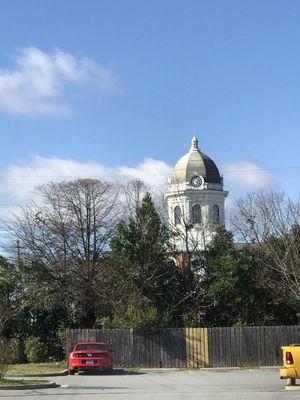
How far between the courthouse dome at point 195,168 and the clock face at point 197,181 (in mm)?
378

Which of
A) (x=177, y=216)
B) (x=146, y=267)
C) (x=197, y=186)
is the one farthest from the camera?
(x=197, y=186)

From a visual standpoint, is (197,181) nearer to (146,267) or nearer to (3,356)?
(146,267)

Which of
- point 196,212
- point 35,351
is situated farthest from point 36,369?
point 196,212

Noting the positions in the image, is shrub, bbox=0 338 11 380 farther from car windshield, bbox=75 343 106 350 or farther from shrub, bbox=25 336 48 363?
shrub, bbox=25 336 48 363

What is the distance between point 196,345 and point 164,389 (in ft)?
43.7

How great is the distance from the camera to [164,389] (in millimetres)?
20219

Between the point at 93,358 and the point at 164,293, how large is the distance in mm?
11084

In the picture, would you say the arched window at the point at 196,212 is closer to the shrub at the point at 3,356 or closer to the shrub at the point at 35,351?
the shrub at the point at 35,351

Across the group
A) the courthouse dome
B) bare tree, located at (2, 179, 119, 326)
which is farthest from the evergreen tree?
the courthouse dome

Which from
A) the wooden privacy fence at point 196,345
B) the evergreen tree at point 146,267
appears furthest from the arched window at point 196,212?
the wooden privacy fence at point 196,345

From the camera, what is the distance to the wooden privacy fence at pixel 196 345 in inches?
1302

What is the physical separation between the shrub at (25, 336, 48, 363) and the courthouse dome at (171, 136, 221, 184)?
37.4 meters

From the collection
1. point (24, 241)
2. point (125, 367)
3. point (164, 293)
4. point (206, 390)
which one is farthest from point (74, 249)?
point (206, 390)

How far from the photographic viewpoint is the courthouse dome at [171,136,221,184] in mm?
73125
